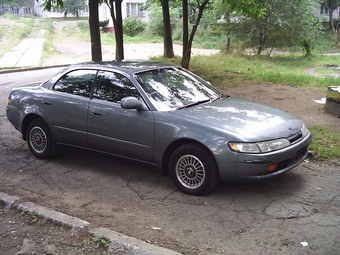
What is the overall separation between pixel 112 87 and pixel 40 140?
5.19 feet

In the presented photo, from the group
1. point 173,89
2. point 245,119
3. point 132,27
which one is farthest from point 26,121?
point 132,27

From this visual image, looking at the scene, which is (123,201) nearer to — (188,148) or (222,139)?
(188,148)

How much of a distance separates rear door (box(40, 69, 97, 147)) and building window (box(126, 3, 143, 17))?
49537mm

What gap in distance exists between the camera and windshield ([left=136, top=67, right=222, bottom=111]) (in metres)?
5.40

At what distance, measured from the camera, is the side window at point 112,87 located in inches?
219

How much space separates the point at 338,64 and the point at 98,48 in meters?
16.3

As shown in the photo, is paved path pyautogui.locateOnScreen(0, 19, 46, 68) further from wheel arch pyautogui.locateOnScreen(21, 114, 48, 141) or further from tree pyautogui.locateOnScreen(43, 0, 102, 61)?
wheel arch pyautogui.locateOnScreen(21, 114, 48, 141)

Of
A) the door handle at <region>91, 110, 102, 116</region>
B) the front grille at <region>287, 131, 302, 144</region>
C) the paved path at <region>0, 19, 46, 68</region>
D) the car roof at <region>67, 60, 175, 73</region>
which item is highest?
the car roof at <region>67, 60, 175, 73</region>

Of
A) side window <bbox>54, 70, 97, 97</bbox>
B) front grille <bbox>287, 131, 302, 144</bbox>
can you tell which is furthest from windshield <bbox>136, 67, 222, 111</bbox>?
front grille <bbox>287, 131, 302, 144</bbox>

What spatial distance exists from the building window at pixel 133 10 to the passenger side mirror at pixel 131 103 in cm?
5064

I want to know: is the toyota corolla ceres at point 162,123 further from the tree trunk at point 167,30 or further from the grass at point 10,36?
the grass at point 10,36

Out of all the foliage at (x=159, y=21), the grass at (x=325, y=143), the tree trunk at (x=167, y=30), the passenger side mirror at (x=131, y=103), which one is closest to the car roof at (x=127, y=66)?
the passenger side mirror at (x=131, y=103)

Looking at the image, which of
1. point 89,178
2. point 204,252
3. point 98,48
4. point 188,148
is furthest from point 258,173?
point 98,48

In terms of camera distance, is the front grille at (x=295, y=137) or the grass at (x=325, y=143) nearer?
the front grille at (x=295, y=137)
